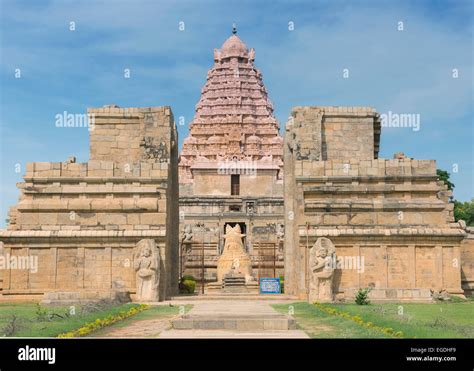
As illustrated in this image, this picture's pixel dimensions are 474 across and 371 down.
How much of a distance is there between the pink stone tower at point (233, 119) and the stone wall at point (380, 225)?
4615cm

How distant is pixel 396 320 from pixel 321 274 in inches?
316

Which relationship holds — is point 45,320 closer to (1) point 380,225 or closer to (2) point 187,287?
(1) point 380,225

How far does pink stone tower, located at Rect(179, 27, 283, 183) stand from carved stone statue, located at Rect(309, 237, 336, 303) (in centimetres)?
4907

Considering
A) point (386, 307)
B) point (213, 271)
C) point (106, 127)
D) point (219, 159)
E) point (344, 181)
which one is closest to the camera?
point (386, 307)

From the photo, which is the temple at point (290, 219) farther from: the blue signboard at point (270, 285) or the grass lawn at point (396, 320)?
the grass lawn at point (396, 320)

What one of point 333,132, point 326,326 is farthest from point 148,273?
point 333,132

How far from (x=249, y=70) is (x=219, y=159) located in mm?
13816

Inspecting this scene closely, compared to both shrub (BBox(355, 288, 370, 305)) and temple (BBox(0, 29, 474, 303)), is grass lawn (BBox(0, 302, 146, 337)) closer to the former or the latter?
temple (BBox(0, 29, 474, 303))

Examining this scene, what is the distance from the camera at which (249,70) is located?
84438 millimetres

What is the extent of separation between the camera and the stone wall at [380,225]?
26.0 m

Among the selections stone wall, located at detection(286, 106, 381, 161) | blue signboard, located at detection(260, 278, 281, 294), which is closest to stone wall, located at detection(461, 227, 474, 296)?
stone wall, located at detection(286, 106, 381, 161)

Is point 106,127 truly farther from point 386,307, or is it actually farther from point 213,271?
point 213,271

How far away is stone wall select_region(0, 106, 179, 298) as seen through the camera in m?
26.4
